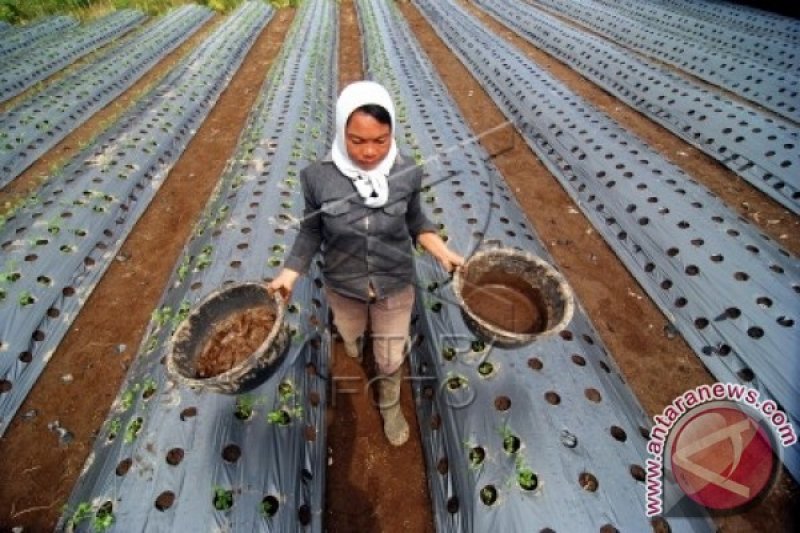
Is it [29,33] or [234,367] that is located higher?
[29,33]

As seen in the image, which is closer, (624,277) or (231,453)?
(231,453)

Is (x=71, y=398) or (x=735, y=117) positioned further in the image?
(x=735, y=117)

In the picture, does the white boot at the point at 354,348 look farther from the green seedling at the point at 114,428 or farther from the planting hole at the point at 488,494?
the green seedling at the point at 114,428

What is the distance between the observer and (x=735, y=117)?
674cm

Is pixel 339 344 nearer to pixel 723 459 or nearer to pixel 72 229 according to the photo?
pixel 723 459

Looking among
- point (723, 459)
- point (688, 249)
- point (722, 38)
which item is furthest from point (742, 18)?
point (723, 459)

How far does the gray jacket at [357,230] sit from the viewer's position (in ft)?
7.15

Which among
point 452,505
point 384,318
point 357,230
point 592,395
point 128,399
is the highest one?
point 357,230

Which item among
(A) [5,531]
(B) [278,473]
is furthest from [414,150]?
(A) [5,531]

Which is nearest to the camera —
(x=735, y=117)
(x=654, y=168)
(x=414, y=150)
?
(x=654, y=168)

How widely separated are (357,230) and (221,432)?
5.20ft

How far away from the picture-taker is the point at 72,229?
4.94 meters

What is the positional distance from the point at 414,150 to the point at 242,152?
263 cm

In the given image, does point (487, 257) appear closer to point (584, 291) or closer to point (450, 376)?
point (450, 376)
